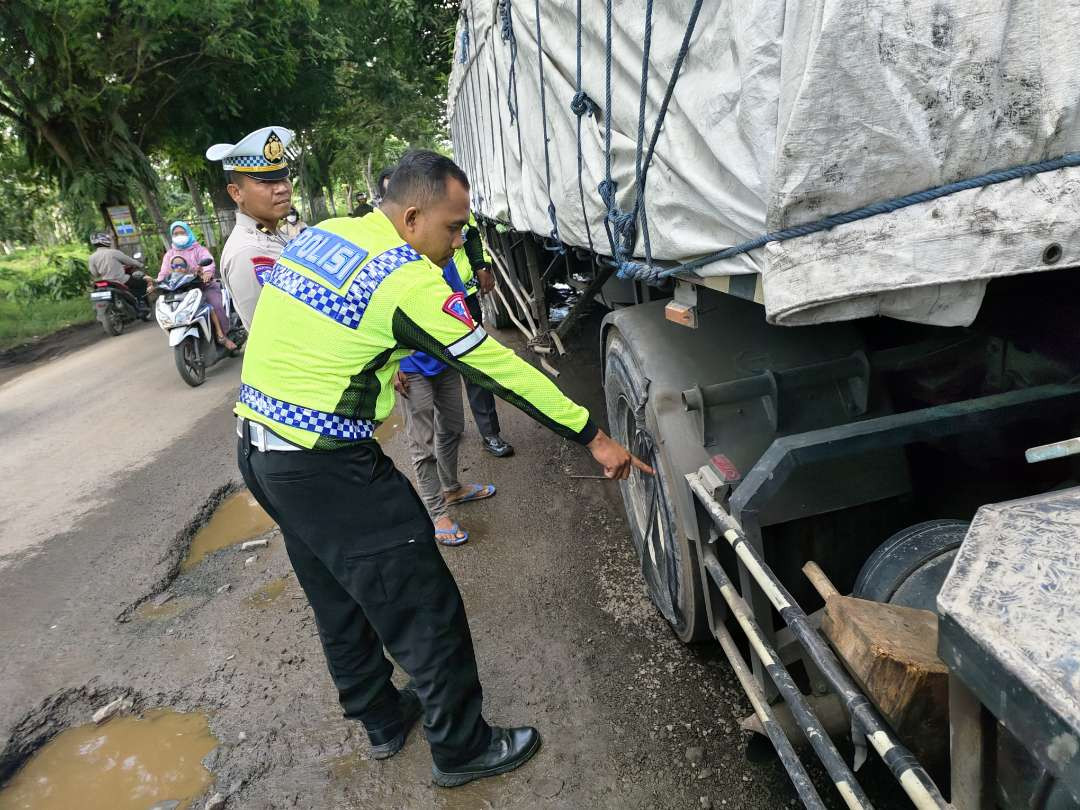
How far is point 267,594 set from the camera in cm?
311

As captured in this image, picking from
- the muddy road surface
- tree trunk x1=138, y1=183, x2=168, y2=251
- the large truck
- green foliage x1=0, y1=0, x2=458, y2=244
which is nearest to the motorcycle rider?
green foliage x1=0, y1=0, x2=458, y2=244

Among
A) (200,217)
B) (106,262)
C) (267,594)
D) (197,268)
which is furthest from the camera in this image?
(200,217)

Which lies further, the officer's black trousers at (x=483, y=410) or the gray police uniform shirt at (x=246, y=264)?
the officer's black trousers at (x=483, y=410)

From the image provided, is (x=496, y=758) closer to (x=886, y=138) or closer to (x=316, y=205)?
(x=886, y=138)

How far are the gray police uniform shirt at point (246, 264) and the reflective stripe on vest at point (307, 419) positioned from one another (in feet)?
3.36

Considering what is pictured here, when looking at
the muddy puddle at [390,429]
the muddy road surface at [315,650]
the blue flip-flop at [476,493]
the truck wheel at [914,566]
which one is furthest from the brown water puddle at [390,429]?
the truck wheel at [914,566]

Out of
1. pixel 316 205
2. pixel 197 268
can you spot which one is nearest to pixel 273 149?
pixel 197 268

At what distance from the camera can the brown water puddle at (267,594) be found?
3043 mm

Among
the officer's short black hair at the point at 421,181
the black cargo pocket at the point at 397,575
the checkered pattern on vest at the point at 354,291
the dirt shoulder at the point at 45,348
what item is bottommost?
the dirt shoulder at the point at 45,348

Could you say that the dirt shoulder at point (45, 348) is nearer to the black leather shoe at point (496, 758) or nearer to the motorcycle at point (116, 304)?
the motorcycle at point (116, 304)

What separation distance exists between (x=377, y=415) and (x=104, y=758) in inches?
65.5

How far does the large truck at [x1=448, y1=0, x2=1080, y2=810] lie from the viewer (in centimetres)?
94

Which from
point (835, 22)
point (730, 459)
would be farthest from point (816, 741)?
point (835, 22)

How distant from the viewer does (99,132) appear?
1266 cm
